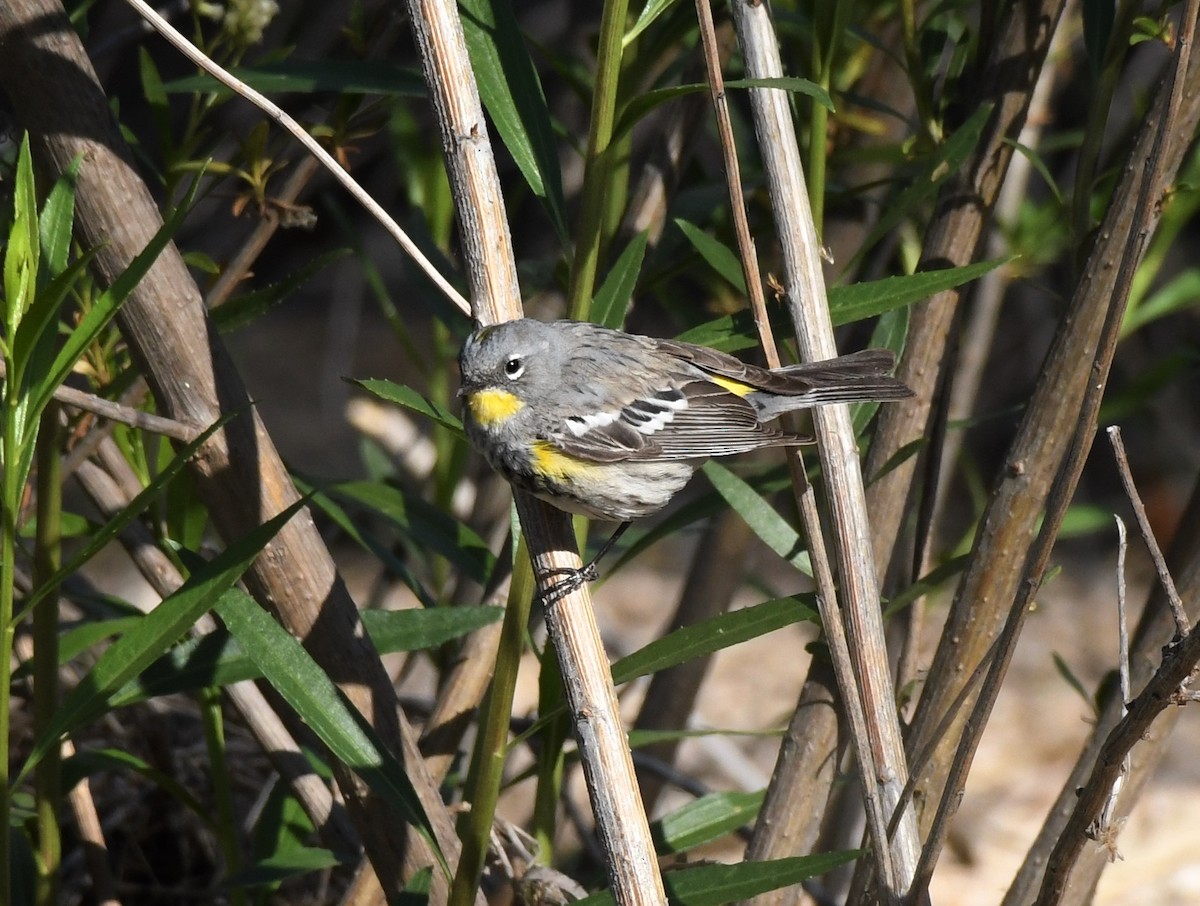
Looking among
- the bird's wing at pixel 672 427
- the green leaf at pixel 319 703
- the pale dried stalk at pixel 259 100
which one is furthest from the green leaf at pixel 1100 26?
the green leaf at pixel 319 703

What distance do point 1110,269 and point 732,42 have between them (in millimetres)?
1086

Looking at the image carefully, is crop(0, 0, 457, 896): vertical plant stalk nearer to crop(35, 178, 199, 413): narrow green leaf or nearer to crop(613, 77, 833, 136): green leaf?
crop(35, 178, 199, 413): narrow green leaf

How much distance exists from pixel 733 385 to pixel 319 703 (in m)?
1.22

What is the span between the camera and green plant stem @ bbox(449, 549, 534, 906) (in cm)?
164

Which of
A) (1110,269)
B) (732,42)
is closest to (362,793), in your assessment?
(1110,269)

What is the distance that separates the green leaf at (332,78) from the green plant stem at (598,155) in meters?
0.45

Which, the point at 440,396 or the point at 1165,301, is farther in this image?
the point at 440,396

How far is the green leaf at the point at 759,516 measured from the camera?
82.8 inches

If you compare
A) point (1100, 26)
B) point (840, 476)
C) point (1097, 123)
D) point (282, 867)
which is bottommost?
point (282, 867)

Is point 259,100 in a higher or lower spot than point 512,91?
lower

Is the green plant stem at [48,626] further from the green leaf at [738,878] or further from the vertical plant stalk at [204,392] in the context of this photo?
the green leaf at [738,878]

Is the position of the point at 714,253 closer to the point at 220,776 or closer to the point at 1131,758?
the point at 1131,758

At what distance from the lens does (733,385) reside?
2.61 meters

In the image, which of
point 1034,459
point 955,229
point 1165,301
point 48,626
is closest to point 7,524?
point 48,626
